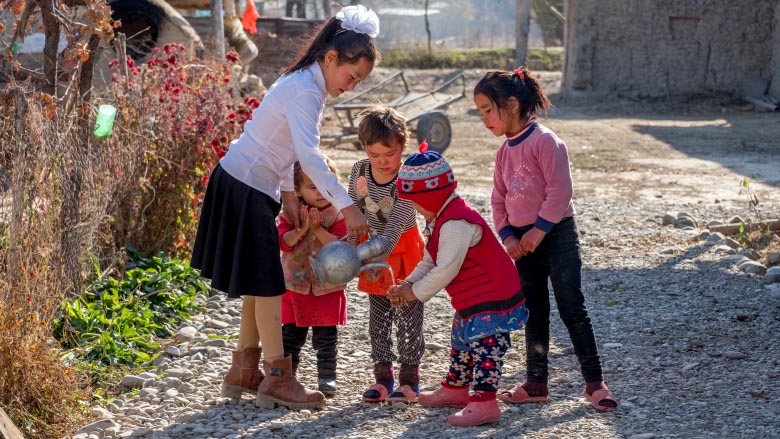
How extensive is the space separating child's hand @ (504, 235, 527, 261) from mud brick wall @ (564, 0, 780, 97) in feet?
62.2

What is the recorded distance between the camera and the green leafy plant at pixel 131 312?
186 inches

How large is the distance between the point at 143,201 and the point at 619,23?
1783cm

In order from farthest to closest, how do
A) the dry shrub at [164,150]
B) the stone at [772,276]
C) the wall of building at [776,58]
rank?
the wall of building at [776,58], the stone at [772,276], the dry shrub at [164,150]

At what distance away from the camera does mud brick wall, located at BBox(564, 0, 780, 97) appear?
21625mm

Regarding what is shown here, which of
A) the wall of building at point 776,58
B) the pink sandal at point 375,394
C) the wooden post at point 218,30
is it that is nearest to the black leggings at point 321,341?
the pink sandal at point 375,394

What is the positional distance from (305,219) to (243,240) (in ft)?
1.21

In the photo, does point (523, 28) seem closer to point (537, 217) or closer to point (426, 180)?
point (537, 217)

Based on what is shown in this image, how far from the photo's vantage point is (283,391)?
4062 mm

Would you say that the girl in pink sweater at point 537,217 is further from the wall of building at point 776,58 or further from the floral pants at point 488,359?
the wall of building at point 776,58

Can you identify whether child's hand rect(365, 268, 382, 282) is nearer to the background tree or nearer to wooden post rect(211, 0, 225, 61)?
wooden post rect(211, 0, 225, 61)

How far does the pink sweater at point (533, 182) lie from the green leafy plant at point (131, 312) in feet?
6.46

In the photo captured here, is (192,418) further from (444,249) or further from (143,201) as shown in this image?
(143,201)

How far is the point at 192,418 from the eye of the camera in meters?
4.01

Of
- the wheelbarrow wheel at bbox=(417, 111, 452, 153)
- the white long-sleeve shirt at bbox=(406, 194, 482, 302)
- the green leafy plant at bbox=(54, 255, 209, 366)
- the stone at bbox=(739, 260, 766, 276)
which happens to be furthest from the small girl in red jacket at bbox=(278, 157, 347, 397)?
the wheelbarrow wheel at bbox=(417, 111, 452, 153)
